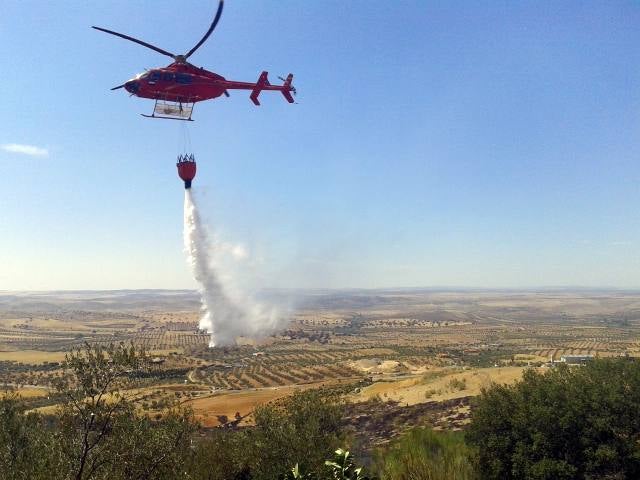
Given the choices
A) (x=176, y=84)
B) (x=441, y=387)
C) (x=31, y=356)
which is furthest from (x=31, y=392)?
(x=441, y=387)

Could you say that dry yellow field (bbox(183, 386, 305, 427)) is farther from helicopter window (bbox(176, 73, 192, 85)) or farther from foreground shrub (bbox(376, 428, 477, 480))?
helicopter window (bbox(176, 73, 192, 85))

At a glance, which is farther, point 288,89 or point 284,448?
point 288,89

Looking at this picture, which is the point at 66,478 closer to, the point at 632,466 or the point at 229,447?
the point at 229,447

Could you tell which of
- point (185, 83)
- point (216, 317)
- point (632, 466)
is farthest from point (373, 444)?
point (185, 83)

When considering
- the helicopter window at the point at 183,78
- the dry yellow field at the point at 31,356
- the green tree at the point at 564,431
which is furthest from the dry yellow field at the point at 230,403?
the dry yellow field at the point at 31,356

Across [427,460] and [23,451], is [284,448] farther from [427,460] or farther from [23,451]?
[23,451]

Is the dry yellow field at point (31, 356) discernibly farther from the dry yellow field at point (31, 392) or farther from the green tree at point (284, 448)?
the green tree at point (284, 448)
